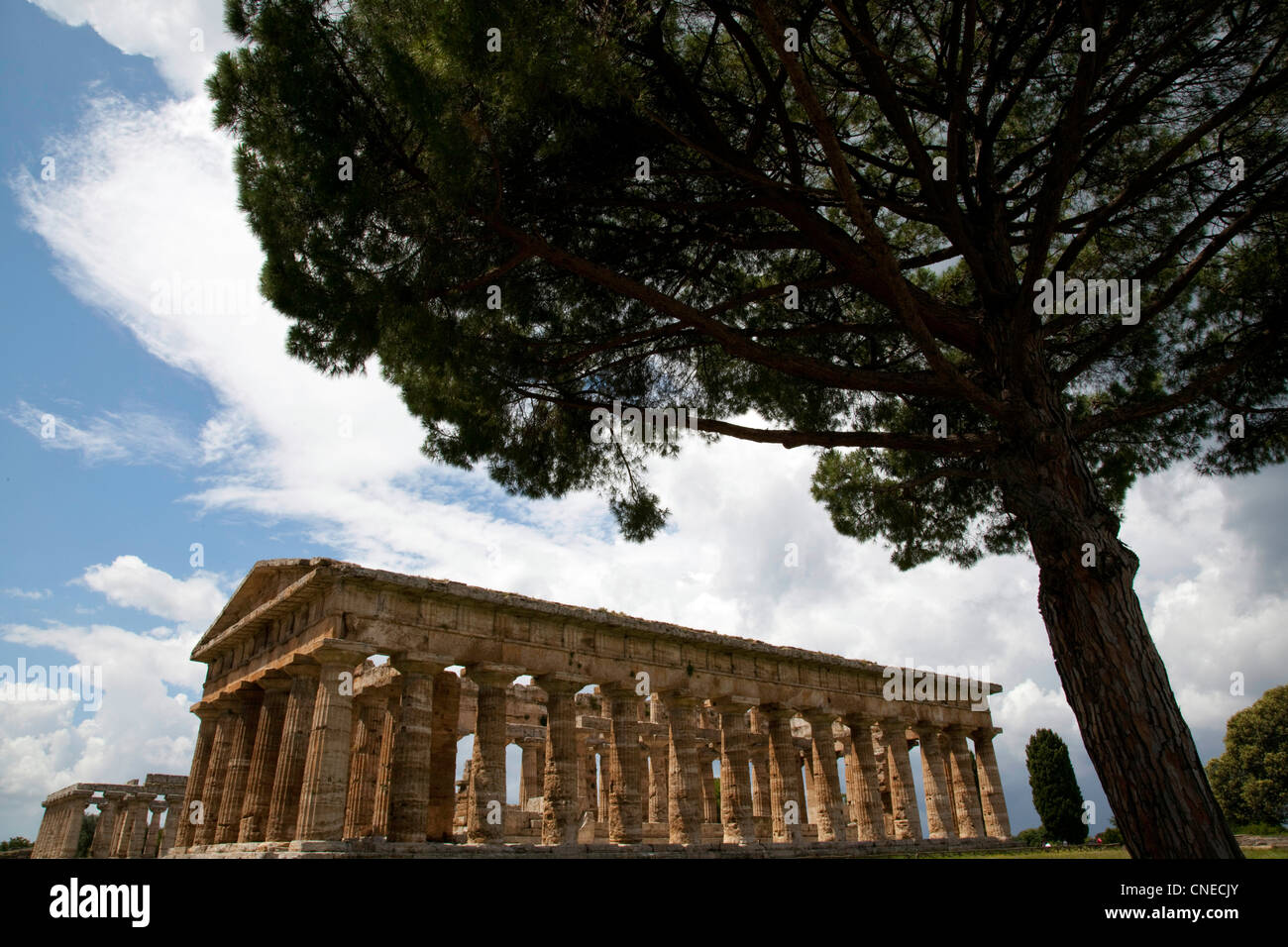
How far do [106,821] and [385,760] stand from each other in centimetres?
1685

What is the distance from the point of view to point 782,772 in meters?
20.4

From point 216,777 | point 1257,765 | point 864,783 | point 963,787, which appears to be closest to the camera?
point 216,777

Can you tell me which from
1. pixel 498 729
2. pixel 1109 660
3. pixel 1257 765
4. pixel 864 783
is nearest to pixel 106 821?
pixel 498 729

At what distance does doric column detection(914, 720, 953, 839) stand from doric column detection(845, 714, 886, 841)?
214 cm

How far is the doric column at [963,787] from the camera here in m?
24.4

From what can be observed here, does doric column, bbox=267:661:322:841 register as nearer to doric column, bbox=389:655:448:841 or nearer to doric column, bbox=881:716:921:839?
doric column, bbox=389:655:448:841

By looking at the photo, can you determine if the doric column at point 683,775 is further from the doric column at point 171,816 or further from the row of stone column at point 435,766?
the doric column at point 171,816

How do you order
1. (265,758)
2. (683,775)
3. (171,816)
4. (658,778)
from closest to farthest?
(265,758), (683,775), (658,778), (171,816)

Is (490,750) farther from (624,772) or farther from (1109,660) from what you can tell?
(1109,660)

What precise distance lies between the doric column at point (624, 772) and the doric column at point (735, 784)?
8.58 feet

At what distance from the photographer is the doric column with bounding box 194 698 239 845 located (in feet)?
59.5

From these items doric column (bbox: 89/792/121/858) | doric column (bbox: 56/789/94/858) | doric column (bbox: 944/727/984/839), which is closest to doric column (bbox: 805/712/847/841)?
doric column (bbox: 944/727/984/839)
